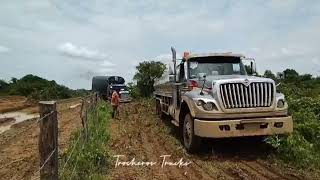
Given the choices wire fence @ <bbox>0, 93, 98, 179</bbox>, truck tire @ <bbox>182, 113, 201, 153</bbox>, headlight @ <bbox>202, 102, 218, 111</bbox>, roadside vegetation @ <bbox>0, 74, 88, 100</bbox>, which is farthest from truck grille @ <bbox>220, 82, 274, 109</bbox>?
roadside vegetation @ <bbox>0, 74, 88, 100</bbox>

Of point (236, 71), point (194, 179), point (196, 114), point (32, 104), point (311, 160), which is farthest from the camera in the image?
point (32, 104)

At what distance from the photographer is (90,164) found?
9289 millimetres

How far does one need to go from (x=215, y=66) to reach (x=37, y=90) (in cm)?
5162

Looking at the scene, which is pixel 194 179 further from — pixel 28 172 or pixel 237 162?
pixel 28 172

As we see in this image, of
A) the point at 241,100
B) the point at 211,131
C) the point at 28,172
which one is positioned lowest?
the point at 28,172

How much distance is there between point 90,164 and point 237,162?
132 inches

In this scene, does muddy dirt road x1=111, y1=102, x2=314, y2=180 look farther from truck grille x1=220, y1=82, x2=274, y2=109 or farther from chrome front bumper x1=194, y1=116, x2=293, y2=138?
truck grille x1=220, y1=82, x2=274, y2=109

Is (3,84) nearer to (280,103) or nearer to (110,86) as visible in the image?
(110,86)

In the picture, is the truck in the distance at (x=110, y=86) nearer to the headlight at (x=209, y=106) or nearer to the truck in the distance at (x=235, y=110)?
the truck in the distance at (x=235, y=110)

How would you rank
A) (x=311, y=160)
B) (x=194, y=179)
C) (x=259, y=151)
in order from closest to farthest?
(x=194, y=179) → (x=311, y=160) → (x=259, y=151)

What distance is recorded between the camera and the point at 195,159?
36.1 feet

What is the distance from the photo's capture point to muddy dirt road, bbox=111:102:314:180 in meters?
9.28

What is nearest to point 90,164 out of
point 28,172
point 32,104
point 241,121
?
point 28,172

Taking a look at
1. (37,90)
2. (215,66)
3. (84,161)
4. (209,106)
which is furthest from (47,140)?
(37,90)
